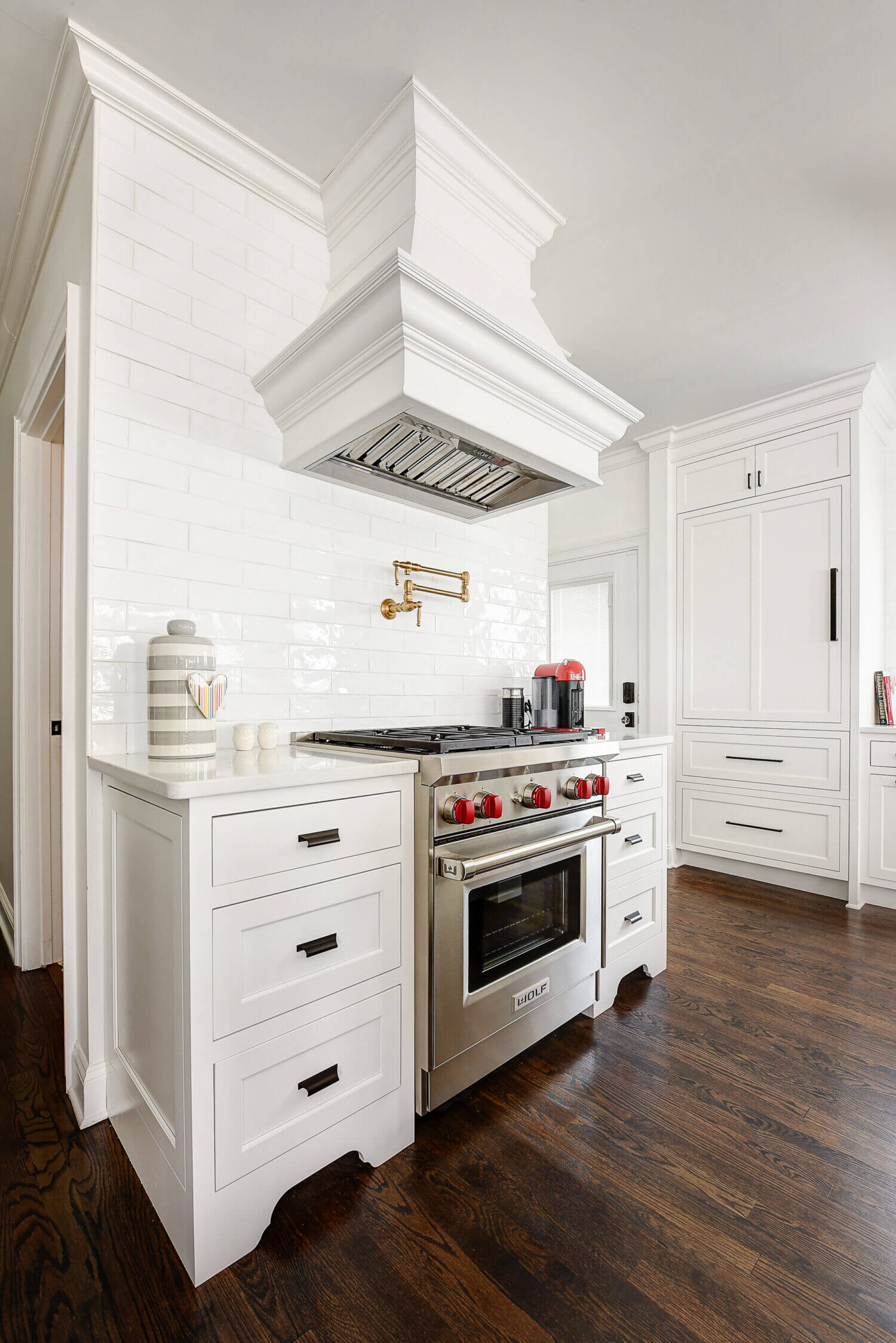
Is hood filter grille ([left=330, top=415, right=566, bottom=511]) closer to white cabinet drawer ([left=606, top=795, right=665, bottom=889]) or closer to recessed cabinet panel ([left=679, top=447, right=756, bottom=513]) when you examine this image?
white cabinet drawer ([left=606, top=795, right=665, bottom=889])

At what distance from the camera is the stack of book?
3.35 metres

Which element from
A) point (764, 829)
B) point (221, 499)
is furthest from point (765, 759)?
point (221, 499)

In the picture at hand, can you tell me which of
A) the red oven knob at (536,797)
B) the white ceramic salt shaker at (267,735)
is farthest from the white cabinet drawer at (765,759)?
the white ceramic salt shaker at (267,735)

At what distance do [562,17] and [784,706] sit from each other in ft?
10.3

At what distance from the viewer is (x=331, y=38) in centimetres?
155

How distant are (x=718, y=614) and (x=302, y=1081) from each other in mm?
3451

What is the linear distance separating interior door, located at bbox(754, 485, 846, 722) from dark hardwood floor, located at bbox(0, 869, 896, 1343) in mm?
1909

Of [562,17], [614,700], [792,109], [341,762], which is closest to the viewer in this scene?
[341,762]

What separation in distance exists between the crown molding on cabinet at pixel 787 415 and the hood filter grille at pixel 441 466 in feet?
7.27

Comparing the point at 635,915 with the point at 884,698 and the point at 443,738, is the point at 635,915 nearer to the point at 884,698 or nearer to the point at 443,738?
the point at 443,738

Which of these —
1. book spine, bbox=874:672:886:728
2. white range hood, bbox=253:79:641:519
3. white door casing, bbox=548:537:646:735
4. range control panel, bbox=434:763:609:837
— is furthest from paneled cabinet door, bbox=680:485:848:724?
range control panel, bbox=434:763:609:837

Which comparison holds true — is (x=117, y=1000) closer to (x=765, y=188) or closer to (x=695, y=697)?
(x=765, y=188)

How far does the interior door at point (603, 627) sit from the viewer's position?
437 centimetres

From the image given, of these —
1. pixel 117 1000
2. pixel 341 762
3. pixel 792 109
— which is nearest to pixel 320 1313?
pixel 117 1000
